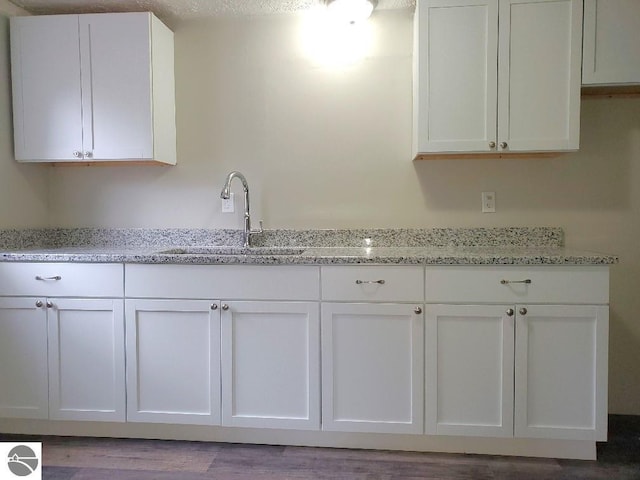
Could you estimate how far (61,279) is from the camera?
1919 millimetres

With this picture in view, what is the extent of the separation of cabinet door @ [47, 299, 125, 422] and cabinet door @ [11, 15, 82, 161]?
78 cm

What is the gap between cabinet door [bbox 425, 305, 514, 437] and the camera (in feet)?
5.82

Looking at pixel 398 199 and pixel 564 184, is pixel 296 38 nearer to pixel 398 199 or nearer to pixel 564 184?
pixel 398 199

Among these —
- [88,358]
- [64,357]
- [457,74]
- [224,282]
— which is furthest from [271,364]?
[457,74]

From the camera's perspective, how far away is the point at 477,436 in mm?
1826

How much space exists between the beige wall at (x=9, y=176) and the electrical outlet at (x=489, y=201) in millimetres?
2309

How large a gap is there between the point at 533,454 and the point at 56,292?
6.88 ft

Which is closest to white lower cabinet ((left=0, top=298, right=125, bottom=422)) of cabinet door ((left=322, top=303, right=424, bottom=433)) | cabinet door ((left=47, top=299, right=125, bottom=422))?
cabinet door ((left=47, top=299, right=125, bottom=422))

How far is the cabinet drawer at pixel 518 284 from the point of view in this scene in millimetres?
1728

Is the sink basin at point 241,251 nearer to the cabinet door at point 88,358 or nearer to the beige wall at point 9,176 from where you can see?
the cabinet door at point 88,358

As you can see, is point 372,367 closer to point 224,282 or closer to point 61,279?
point 224,282

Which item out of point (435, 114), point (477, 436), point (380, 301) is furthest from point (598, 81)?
point (477, 436)

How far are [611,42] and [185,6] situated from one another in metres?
1.94

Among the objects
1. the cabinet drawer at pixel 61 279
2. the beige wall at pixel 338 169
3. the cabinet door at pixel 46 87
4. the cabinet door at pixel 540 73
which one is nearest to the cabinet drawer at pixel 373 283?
the beige wall at pixel 338 169
